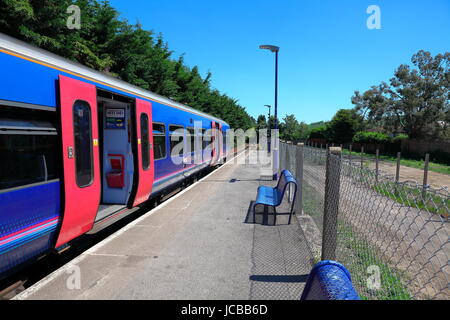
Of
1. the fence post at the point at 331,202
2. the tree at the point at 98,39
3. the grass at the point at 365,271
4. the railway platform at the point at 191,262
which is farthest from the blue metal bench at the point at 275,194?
the tree at the point at 98,39

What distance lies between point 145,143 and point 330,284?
18.3ft

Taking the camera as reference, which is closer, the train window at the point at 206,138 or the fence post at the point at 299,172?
the fence post at the point at 299,172

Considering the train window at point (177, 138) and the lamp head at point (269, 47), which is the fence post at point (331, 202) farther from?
the lamp head at point (269, 47)

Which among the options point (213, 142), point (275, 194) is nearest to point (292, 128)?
point (213, 142)

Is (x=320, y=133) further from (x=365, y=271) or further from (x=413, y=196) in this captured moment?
(x=413, y=196)

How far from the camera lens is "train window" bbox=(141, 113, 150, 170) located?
6.22 meters

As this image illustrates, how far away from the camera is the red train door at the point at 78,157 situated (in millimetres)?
3721

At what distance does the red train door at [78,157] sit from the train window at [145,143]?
182 cm

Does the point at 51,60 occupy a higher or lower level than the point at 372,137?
higher

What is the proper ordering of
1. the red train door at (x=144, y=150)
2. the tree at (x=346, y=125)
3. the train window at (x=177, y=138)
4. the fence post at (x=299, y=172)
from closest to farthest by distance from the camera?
1. the fence post at (x=299, y=172)
2. the red train door at (x=144, y=150)
3. the train window at (x=177, y=138)
4. the tree at (x=346, y=125)

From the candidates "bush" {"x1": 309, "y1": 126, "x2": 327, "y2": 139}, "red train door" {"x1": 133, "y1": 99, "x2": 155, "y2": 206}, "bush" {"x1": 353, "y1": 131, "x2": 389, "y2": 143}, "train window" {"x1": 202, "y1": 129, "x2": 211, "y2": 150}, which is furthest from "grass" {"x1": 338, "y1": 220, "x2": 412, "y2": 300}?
"bush" {"x1": 309, "y1": 126, "x2": 327, "y2": 139}

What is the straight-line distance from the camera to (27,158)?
10.8 ft
